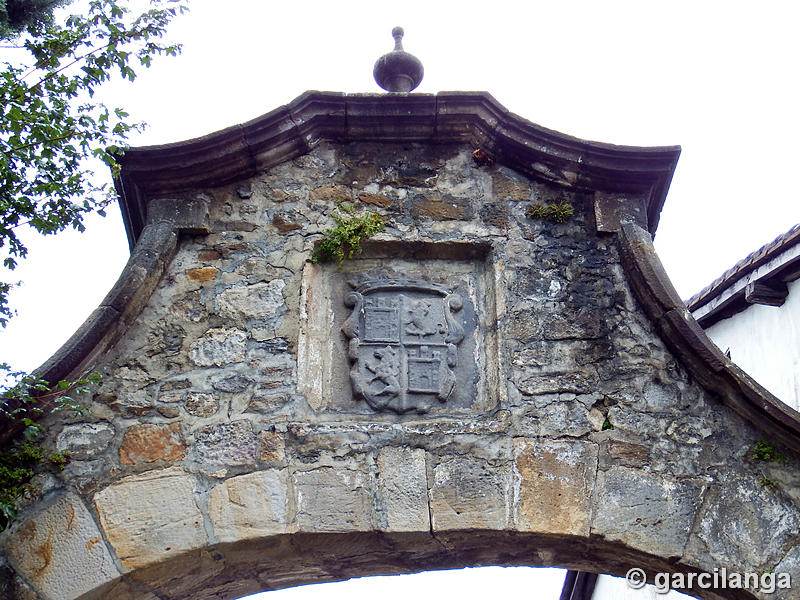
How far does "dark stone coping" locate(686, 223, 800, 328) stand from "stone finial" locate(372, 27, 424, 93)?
2.62m

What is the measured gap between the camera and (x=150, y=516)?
3.54 meters

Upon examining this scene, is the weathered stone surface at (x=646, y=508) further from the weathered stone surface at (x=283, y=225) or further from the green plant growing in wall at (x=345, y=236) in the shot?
the weathered stone surface at (x=283, y=225)

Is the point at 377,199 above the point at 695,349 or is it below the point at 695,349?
above

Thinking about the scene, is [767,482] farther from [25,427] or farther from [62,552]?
[25,427]

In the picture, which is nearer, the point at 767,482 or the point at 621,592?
the point at 767,482

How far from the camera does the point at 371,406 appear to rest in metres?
3.89

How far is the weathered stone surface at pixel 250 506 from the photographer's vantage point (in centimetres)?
354

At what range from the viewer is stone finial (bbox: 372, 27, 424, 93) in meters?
4.89

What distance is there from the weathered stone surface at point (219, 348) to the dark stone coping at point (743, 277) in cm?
361

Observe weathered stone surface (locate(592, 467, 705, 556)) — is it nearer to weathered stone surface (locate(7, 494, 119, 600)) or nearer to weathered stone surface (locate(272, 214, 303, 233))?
weathered stone surface (locate(272, 214, 303, 233))

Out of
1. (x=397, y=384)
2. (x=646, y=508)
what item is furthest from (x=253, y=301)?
(x=646, y=508)

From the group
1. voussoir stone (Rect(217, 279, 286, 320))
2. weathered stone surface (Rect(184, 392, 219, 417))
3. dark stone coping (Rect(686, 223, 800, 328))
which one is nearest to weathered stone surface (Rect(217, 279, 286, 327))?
voussoir stone (Rect(217, 279, 286, 320))

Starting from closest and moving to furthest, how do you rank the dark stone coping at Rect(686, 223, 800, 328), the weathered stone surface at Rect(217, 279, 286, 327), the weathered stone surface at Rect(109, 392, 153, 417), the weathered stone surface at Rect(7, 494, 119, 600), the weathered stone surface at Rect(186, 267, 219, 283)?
the weathered stone surface at Rect(7, 494, 119, 600) → the weathered stone surface at Rect(109, 392, 153, 417) → the weathered stone surface at Rect(217, 279, 286, 327) → the weathered stone surface at Rect(186, 267, 219, 283) → the dark stone coping at Rect(686, 223, 800, 328)

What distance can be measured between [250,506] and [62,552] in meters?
0.75
